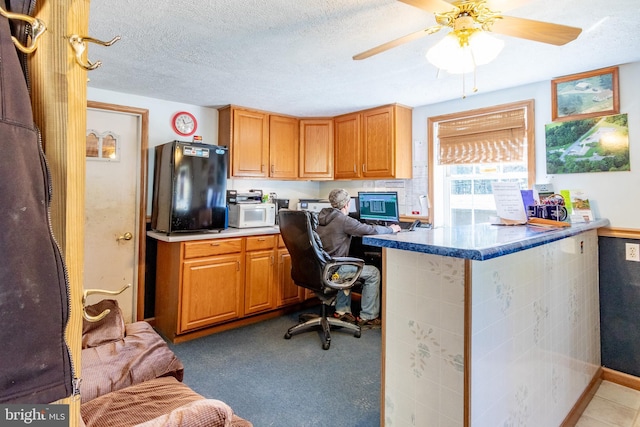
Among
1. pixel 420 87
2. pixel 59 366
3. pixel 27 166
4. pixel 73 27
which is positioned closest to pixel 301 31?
pixel 420 87

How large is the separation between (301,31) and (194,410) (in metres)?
1.85

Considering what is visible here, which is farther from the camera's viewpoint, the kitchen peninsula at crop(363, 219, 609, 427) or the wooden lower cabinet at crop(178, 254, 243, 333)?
the wooden lower cabinet at crop(178, 254, 243, 333)

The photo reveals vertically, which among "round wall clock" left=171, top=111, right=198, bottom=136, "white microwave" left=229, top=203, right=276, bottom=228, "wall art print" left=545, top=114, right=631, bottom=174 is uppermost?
"round wall clock" left=171, top=111, right=198, bottom=136

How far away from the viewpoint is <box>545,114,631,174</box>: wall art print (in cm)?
230

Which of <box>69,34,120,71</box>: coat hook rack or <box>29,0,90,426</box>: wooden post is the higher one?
<box>69,34,120,71</box>: coat hook rack

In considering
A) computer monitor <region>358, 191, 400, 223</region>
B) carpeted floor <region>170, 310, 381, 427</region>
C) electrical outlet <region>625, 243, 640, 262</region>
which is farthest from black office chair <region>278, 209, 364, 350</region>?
electrical outlet <region>625, 243, 640, 262</region>

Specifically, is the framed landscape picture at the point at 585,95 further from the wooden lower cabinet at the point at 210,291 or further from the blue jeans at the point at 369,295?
the wooden lower cabinet at the point at 210,291

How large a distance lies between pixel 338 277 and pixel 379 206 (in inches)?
42.2

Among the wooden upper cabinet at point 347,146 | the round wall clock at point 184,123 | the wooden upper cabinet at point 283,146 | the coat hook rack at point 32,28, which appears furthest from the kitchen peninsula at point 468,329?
the round wall clock at point 184,123

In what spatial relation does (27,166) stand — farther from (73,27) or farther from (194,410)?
(194,410)

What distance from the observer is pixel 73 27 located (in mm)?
525

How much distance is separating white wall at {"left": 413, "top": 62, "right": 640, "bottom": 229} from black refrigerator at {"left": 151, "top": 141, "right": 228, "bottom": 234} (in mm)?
2341

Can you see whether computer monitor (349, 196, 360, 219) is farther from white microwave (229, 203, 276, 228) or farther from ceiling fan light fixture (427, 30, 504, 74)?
ceiling fan light fixture (427, 30, 504, 74)

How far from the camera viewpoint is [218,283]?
299cm
